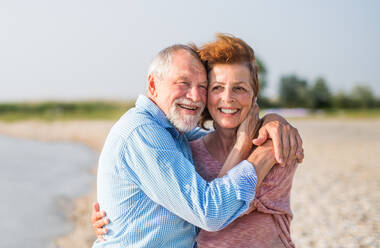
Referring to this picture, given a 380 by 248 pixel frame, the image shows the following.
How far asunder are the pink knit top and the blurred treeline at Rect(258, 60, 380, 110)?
55235mm

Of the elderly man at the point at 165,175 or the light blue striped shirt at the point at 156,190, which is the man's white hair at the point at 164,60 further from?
the light blue striped shirt at the point at 156,190

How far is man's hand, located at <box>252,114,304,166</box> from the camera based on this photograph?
280cm

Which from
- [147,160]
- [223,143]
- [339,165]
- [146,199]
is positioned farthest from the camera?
[339,165]

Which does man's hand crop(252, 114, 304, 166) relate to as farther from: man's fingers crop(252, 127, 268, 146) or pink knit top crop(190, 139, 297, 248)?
pink knit top crop(190, 139, 297, 248)

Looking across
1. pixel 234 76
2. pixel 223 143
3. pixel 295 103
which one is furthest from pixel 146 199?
pixel 295 103

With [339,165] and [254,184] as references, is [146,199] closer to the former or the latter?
[254,184]

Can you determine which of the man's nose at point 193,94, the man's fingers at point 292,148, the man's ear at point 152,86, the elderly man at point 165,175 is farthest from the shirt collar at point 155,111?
the man's fingers at point 292,148

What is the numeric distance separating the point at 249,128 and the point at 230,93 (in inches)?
11.6

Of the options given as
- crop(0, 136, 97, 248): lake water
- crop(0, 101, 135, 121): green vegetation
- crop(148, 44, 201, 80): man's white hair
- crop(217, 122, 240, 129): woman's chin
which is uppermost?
crop(148, 44, 201, 80): man's white hair

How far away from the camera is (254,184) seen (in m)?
2.56

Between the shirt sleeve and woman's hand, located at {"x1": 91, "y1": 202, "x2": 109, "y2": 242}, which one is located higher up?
the shirt sleeve

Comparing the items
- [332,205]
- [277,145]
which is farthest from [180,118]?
[332,205]

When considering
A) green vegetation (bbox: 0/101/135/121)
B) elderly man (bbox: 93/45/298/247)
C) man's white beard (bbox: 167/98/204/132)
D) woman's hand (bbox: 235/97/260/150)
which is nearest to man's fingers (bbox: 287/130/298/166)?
elderly man (bbox: 93/45/298/247)

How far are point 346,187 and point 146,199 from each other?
8.56 m
